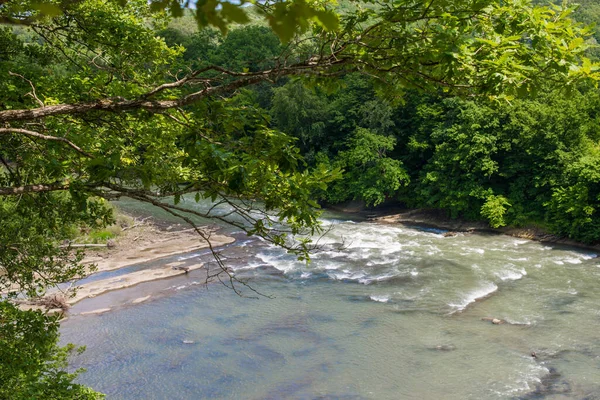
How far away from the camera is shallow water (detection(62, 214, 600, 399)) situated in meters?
11.9

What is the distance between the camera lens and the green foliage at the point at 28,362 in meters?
5.76

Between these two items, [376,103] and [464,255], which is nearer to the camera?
[464,255]

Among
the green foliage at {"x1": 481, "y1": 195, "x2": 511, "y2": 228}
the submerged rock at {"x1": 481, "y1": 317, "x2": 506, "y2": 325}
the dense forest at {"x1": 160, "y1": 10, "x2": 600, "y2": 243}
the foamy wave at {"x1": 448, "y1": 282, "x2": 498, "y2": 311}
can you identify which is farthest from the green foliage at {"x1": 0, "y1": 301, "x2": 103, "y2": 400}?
the green foliage at {"x1": 481, "y1": 195, "x2": 511, "y2": 228}

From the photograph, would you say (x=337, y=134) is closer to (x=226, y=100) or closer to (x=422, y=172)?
(x=422, y=172)

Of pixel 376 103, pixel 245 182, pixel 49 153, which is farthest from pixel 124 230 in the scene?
pixel 245 182

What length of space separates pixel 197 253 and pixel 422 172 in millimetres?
14698

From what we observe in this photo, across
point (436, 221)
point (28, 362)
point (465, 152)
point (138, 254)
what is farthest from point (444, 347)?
point (436, 221)

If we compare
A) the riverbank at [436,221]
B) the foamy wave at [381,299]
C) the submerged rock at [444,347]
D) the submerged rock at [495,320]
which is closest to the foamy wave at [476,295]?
the submerged rock at [495,320]

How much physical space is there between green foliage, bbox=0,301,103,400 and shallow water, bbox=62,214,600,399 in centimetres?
563

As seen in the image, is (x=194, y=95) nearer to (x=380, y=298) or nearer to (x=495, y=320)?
(x=495, y=320)

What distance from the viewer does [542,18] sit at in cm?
399

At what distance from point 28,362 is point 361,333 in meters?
9.71

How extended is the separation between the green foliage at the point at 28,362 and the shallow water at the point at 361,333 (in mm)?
5635

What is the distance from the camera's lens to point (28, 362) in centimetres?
609
